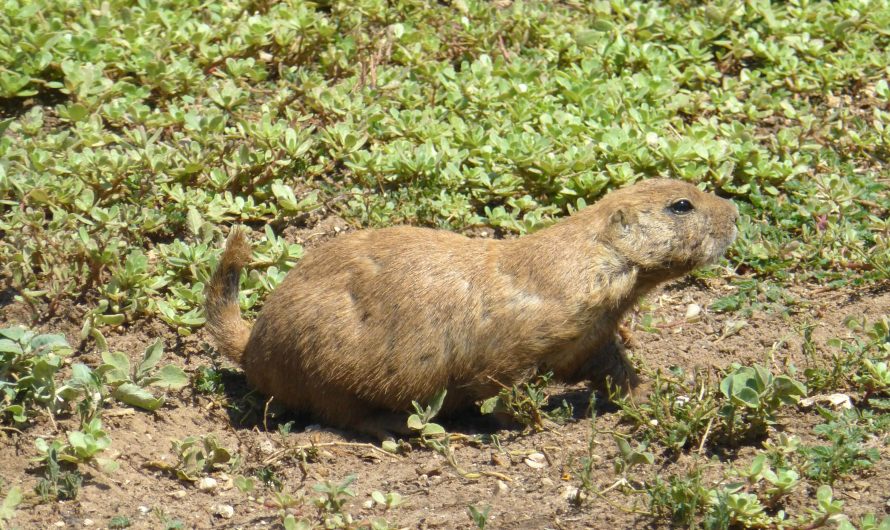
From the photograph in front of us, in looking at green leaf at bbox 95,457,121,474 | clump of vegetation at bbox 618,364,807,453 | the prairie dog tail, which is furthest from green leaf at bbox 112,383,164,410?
clump of vegetation at bbox 618,364,807,453

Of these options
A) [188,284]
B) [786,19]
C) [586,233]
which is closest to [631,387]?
[586,233]

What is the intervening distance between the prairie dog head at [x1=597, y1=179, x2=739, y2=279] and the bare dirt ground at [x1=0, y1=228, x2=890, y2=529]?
1.71 feet

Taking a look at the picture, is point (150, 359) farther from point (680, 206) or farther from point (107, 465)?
point (680, 206)

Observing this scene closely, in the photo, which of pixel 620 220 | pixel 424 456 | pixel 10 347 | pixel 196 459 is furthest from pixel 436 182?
pixel 10 347

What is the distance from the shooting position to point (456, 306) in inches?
206

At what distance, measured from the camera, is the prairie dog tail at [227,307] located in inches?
216

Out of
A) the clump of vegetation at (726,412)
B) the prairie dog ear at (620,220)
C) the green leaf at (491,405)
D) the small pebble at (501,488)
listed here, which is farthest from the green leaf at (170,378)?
the prairie dog ear at (620,220)

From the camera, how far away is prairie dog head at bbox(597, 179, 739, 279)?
5379mm

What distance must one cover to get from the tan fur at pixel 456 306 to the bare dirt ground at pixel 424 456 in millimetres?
244

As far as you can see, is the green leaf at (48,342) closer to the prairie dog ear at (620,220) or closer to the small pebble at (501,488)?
the small pebble at (501,488)

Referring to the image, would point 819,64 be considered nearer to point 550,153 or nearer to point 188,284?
point 550,153

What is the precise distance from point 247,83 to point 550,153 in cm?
213

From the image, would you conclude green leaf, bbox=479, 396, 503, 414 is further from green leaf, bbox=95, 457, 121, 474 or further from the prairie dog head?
green leaf, bbox=95, 457, 121, 474

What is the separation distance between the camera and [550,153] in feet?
22.5
